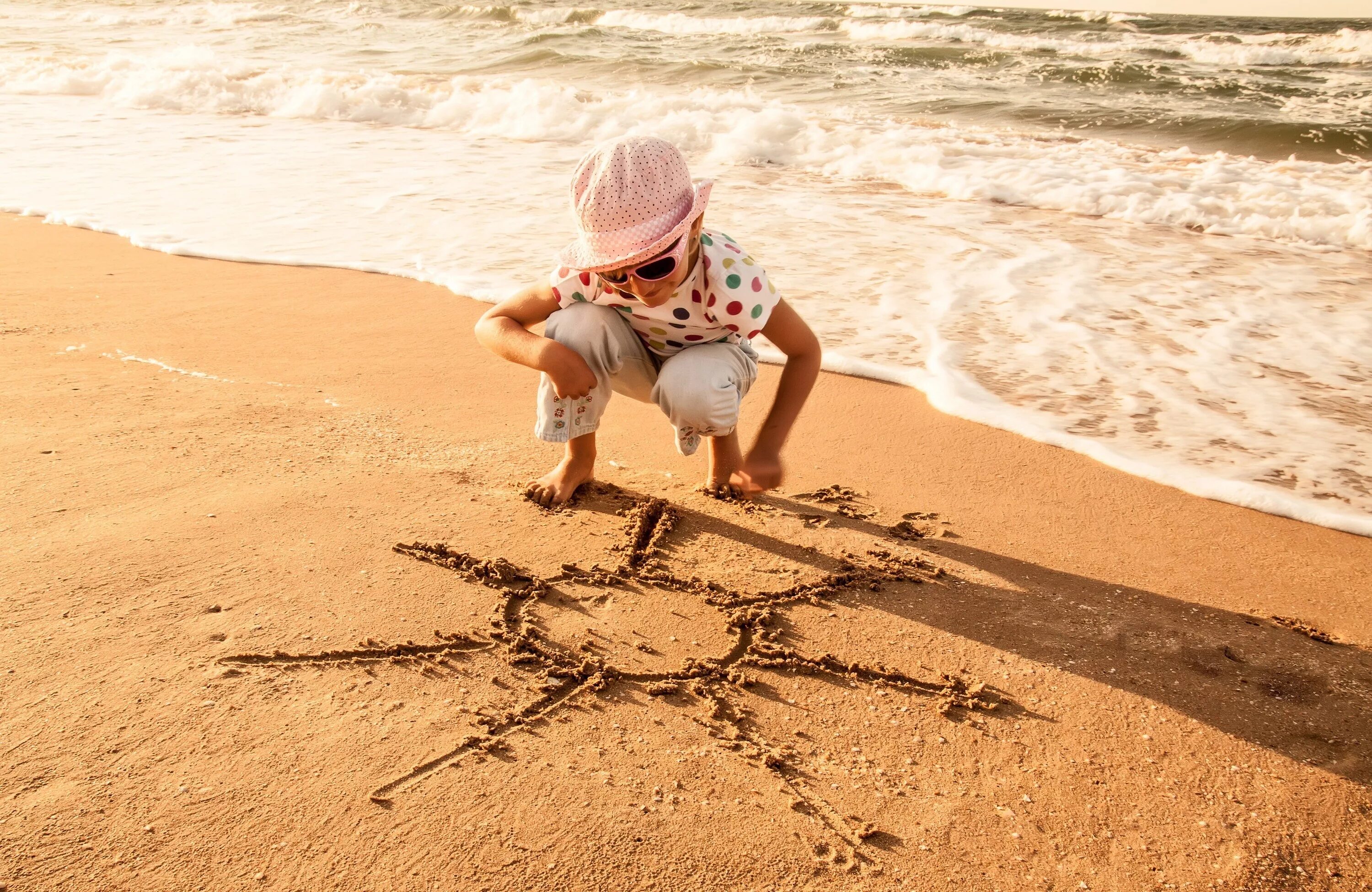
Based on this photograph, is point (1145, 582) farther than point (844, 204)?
No

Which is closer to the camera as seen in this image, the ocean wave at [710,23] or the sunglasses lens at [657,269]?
the sunglasses lens at [657,269]

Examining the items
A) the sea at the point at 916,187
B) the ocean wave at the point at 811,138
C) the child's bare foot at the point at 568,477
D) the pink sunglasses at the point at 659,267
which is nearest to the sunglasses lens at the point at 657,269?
the pink sunglasses at the point at 659,267

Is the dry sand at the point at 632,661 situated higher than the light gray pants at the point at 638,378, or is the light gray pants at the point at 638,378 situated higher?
the light gray pants at the point at 638,378

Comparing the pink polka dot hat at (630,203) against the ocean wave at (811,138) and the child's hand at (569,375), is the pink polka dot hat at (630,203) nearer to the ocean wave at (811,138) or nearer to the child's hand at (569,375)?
the child's hand at (569,375)

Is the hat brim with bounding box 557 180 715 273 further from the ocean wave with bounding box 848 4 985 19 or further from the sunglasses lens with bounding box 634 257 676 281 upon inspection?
the ocean wave with bounding box 848 4 985 19

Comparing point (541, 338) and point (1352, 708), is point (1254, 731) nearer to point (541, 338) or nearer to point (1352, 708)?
point (1352, 708)

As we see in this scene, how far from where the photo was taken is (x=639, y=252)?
1.99m

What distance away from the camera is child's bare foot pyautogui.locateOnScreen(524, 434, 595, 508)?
2.61 m

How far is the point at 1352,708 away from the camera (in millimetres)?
1903

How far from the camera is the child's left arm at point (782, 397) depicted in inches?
89.0

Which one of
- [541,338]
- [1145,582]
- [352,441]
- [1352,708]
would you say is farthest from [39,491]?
[1352,708]

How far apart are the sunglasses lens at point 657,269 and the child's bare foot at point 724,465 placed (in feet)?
2.02

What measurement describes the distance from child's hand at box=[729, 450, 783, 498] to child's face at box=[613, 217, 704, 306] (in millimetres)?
403

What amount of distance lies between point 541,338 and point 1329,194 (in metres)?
5.31
